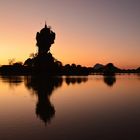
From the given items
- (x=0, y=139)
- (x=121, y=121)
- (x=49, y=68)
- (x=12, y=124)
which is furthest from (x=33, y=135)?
(x=49, y=68)

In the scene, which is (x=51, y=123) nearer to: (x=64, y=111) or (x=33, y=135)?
(x=33, y=135)

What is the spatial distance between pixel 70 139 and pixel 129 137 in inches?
120

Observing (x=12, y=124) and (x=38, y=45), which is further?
(x=38, y=45)

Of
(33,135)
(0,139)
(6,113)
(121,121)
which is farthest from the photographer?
(6,113)

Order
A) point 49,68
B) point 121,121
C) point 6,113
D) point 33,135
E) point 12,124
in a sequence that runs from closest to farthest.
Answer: point 33,135 < point 12,124 < point 121,121 < point 6,113 < point 49,68

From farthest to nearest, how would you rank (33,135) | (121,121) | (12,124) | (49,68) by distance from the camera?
1. (49,68)
2. (121,121)
3. (12,124)
4. (33,135)

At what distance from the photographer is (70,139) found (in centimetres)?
1487

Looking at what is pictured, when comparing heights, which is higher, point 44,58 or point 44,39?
point 44,39

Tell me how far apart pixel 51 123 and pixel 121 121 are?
4.72 m

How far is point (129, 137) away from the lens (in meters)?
15.3

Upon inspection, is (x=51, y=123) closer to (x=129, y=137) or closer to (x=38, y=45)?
(x=129, y=137)

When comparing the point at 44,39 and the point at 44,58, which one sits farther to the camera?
the point at 44,39

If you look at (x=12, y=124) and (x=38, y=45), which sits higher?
(x=38, y=45)

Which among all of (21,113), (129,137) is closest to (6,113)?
(21,113)
